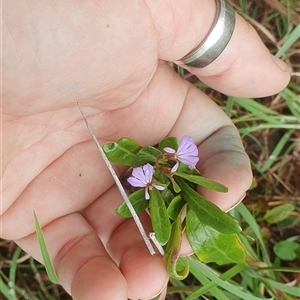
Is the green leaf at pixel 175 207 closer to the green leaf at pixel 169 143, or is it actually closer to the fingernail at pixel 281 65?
the green leaf at pixel 169 143

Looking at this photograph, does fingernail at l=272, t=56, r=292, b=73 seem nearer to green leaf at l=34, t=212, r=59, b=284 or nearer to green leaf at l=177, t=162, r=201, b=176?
green leaf at l=177, t=162, r=201, b=176

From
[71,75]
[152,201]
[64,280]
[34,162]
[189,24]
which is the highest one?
[189,24]

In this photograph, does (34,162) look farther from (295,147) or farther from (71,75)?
(295,147)

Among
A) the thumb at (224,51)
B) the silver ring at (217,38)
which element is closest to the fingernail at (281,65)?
the thumb at (224,51)

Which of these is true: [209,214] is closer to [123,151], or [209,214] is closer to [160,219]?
[160,219]

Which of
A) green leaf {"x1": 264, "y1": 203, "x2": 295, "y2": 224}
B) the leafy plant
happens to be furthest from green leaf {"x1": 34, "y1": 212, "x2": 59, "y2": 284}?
green leaf {"x1": 264, "y1": 203, "x2": 295, "y2": 224}

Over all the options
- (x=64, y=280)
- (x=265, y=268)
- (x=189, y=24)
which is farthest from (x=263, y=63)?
(x=64, y=280)
